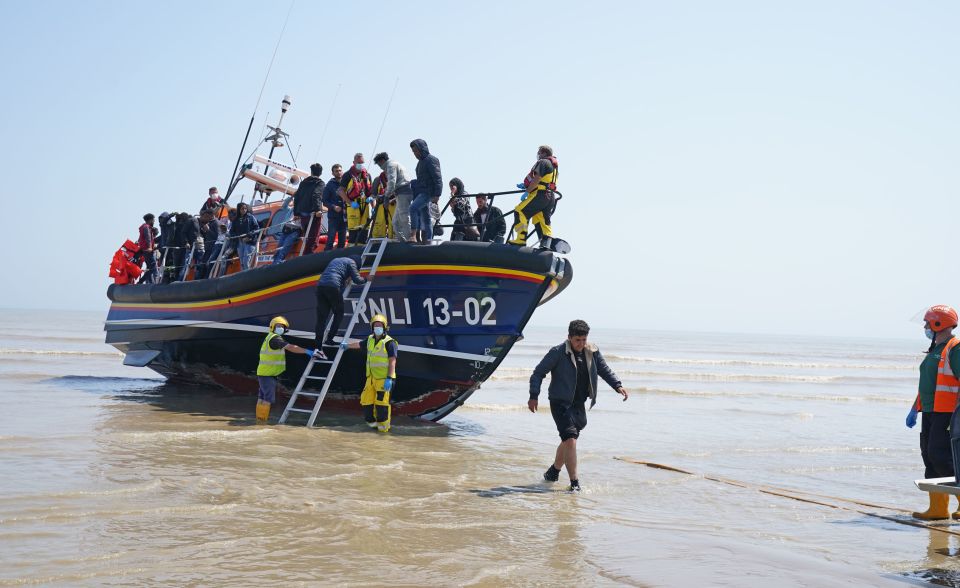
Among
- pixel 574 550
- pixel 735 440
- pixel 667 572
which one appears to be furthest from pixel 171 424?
pixel 735 440

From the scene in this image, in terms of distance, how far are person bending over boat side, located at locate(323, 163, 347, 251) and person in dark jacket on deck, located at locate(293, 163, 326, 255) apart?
0.14m

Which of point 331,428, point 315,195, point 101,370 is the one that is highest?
point 315,195

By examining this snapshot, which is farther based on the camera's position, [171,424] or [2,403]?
[2,403]

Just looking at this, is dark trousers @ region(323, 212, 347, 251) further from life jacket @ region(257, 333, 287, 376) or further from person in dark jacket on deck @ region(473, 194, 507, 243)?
person in dark jacket on deck @ region(473, 194, 507, 243)

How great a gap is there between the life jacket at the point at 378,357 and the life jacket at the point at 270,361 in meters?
1.31

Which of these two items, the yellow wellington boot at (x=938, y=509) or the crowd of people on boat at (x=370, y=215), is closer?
the yellow wellington boot at (x=938, y=509)

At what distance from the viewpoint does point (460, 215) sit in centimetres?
1036

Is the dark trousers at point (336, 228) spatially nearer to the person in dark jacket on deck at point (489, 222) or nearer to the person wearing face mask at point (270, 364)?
the person wearing face mask at point (270, 364)

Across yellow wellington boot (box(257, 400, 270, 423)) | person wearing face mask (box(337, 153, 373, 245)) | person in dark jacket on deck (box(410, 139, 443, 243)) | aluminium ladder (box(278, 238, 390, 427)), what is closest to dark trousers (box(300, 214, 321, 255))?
person wearing face mask (box(337, 153, 373, 245))

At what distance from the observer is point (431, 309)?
31.3 feet

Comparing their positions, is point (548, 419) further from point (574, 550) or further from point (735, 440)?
point (574, 550)

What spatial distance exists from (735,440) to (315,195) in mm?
6785

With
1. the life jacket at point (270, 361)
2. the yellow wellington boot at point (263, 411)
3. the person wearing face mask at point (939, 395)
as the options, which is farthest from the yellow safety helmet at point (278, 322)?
the person wearing face mask at point (939, 395)

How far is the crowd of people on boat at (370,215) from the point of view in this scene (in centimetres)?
938
